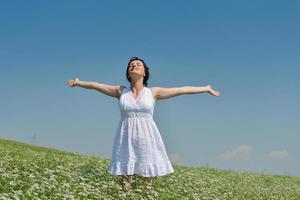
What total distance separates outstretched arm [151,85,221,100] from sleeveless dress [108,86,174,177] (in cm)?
33

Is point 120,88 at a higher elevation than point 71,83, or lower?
lower

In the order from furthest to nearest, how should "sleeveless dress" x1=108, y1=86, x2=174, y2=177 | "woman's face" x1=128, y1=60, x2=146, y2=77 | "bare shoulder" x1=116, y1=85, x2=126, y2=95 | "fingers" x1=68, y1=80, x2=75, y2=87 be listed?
1. "fingers" x1=68, y1=80, x2=75, y2=87
2. "bare shoulder" x1=116, y1=85, x2=126, y2=95
3. "woman's face" x1=128, y1=60, x2=146, y2=77
4. "sleeveless dress" x1=108, y1=86, x2=174, y2=177

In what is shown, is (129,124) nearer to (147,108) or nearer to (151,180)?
(147,108)

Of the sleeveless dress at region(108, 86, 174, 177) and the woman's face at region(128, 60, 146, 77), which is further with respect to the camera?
the woman's face at region(128, 60, 146, 77)

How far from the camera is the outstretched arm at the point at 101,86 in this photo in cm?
1497

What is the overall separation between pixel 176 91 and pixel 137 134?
67.8 inches

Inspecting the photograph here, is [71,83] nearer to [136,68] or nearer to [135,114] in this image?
[136,68]

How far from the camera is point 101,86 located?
49.6 ft

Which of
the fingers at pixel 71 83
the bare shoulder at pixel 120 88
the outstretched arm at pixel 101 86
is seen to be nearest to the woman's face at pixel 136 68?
the bare shoulder at pixel 120 88

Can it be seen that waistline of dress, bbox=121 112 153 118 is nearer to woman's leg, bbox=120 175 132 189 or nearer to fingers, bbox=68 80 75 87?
woman's leg, bbox=120 175 132 189

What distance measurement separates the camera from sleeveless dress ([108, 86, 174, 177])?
14.3m

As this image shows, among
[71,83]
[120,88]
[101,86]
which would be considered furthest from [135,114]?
[71,83]

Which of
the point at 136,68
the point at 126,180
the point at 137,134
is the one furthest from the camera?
the point at 126,180

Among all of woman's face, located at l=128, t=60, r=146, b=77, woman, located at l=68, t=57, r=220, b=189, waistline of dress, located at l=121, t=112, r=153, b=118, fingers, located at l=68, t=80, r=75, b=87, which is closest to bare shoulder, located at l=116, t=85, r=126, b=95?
woman, located at l=68, t=57, r=220, b=189
